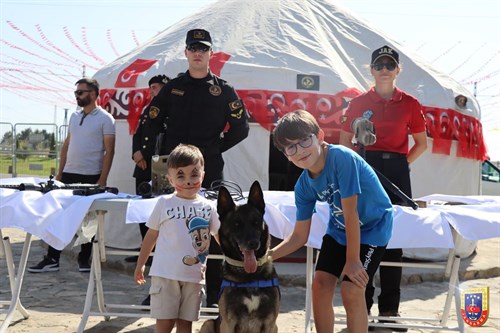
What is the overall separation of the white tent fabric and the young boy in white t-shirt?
11.4 feet

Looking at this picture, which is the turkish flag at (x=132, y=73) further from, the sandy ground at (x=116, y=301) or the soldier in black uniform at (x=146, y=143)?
the sandy ground at (x=116, y=301)

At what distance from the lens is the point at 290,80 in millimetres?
6223

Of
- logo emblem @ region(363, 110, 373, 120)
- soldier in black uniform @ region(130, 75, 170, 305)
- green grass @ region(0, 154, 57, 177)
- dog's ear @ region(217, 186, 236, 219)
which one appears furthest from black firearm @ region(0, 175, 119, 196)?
green grass @ region(0, 154, 57, 177)

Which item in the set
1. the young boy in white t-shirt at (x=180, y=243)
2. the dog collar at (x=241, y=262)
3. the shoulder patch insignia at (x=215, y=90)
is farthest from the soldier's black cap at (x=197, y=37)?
the dog collar at (x=241, y=262)

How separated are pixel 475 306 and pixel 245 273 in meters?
1.41

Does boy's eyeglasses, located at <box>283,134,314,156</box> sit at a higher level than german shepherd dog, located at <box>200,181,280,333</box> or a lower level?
higher

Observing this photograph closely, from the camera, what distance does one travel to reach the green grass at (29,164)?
1507 centimetres

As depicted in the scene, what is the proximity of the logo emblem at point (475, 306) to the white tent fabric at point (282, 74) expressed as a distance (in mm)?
3144

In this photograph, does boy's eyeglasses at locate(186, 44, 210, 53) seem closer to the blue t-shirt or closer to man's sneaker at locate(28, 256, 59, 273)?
the blue t-shirt

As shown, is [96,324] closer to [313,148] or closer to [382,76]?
[313,148]

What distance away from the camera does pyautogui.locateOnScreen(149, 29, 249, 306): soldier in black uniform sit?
3.72m

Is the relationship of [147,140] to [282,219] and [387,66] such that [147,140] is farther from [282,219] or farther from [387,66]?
[387,66]

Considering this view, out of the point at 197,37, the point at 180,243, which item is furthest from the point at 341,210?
the point at 197,37

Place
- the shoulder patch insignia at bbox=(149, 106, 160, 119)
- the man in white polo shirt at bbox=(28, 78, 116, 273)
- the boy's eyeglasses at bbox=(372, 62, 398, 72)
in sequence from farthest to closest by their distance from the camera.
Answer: the man in white polo shirt at bbox=(28, 78, 116, 273), the shoulder patch insignia at bbox=(149, 106, 160, 119), the boy's eyeglasses at bbox=(372, 62, 398, 72)
